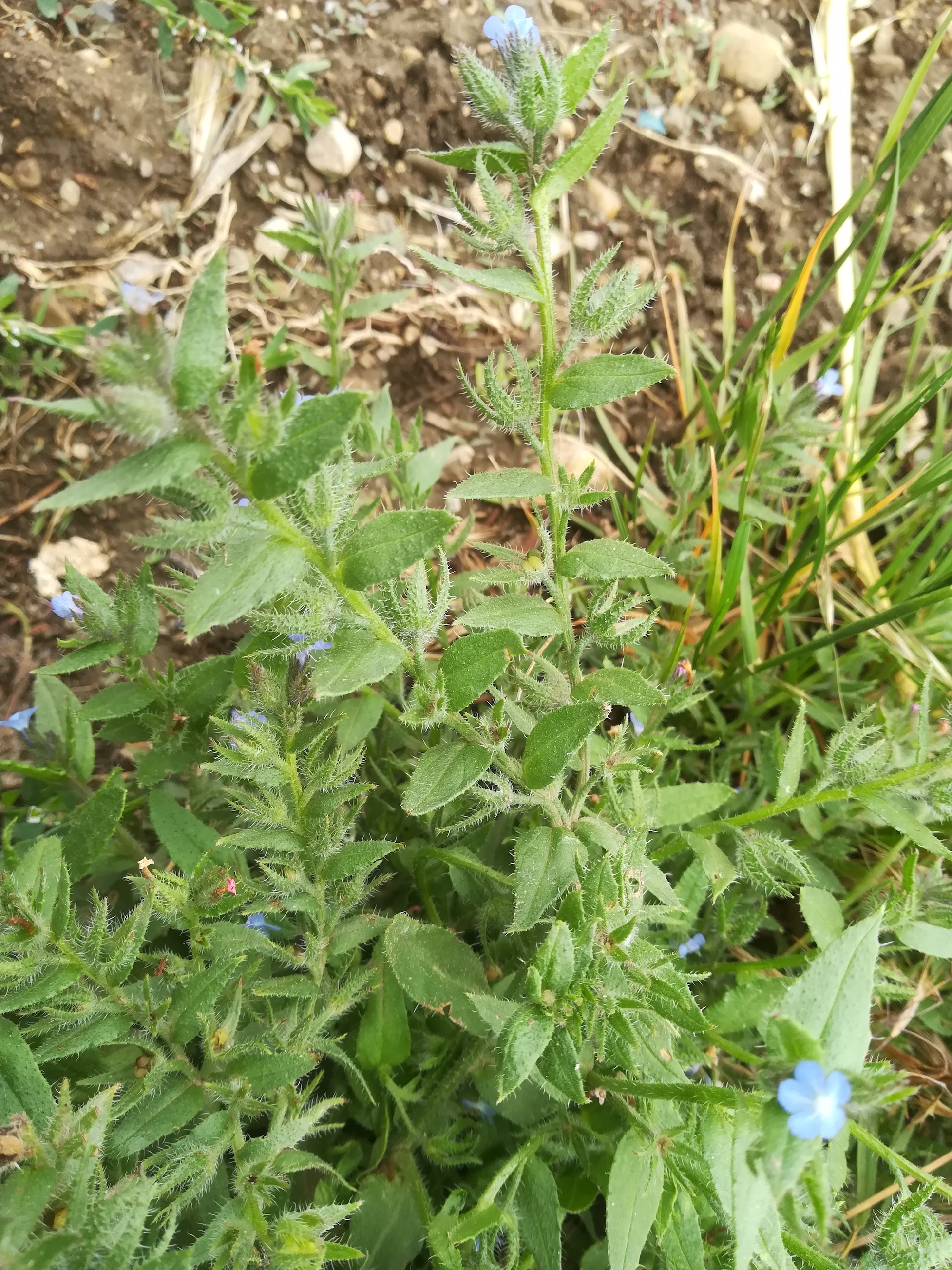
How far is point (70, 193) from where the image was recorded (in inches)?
115

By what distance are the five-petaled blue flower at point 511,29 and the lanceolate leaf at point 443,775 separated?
3.63 ft

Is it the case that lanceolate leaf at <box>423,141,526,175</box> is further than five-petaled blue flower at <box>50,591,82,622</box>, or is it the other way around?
five-petaled blue flower at <box>50,591,82,622</box>

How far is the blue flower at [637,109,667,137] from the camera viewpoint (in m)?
3.22

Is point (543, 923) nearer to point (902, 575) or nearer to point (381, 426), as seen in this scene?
point (381, 426)

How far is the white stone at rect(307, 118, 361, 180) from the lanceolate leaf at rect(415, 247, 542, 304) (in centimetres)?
206

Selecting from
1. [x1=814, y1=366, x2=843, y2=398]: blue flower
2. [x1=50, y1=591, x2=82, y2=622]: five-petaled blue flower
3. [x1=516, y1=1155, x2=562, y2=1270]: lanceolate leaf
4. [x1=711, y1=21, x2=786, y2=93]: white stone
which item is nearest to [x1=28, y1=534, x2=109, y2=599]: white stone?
[x1=50, y1=591, x2=82, y2=622]: five-petaled blue flower

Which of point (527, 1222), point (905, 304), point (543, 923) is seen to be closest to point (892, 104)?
point (905, 304)

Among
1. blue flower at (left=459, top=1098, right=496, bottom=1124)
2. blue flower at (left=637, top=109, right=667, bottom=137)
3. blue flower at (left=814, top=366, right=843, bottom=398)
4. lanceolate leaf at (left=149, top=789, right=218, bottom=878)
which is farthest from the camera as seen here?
blue flower at (left=637, top=109, right=667, bottom=137)

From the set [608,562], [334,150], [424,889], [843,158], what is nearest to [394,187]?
[334,150]

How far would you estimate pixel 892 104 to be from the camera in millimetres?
3334

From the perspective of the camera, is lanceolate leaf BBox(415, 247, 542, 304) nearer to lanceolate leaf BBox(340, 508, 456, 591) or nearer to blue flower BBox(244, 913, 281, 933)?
lanceolate leaf BBox(340, 508, 456, 591)

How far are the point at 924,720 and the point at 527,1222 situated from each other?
1175 mm

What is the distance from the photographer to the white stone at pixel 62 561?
2705mm

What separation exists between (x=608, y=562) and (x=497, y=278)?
502mm
